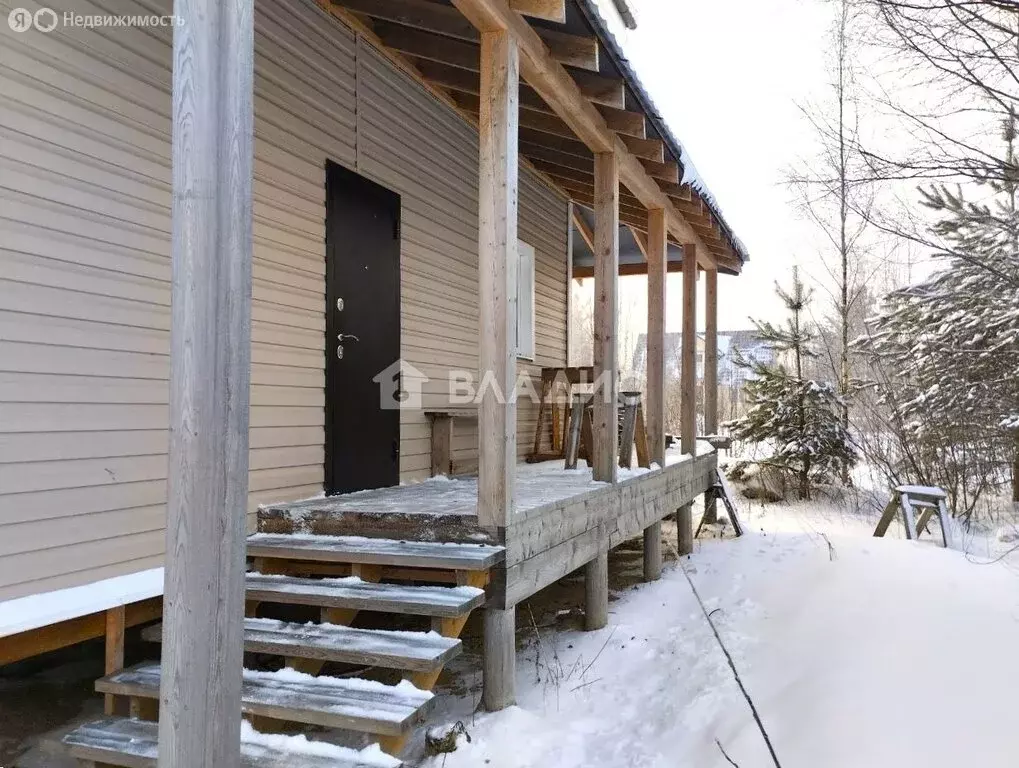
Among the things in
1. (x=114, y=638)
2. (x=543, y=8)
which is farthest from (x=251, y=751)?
(x=543, y=8)

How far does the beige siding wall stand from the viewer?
9.23 ft

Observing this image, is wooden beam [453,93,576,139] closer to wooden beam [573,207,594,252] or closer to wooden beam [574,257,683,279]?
wooden beam [573,207,594,252]

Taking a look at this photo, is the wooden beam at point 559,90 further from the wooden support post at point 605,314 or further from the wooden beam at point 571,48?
the wooden support post at point 605,314

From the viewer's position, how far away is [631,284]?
32719 mm

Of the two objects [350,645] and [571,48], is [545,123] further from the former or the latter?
[350,645]

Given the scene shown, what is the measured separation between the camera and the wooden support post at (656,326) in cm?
595

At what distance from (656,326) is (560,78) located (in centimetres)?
246

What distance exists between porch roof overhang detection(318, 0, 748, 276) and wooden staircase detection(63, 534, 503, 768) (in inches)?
98.5

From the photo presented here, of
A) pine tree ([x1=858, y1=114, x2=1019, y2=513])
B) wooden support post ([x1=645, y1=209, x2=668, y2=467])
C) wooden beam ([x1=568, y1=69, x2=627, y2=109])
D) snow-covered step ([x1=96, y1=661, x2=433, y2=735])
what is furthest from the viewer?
pine tree ([x1=858, y1=114, x2=1019, y2=513])

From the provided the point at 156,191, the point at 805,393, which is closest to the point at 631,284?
the point at 805,393

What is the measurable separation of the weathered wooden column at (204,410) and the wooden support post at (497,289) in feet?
5.19

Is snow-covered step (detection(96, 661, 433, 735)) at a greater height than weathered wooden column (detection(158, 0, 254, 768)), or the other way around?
weathered wooden column (detection(158, 0, 254, 768))

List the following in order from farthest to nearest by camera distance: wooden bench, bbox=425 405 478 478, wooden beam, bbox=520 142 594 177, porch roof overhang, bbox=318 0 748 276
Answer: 1. wooden beam, bbox=520 142 594 177
2. wooden bench, bbox=425 405 478 478
3. porch roof overhang, bbox=318 0 748 276

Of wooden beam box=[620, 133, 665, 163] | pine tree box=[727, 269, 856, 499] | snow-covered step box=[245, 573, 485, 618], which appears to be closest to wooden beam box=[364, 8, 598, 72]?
wooden beam box=[620, 133, 665, 163]
